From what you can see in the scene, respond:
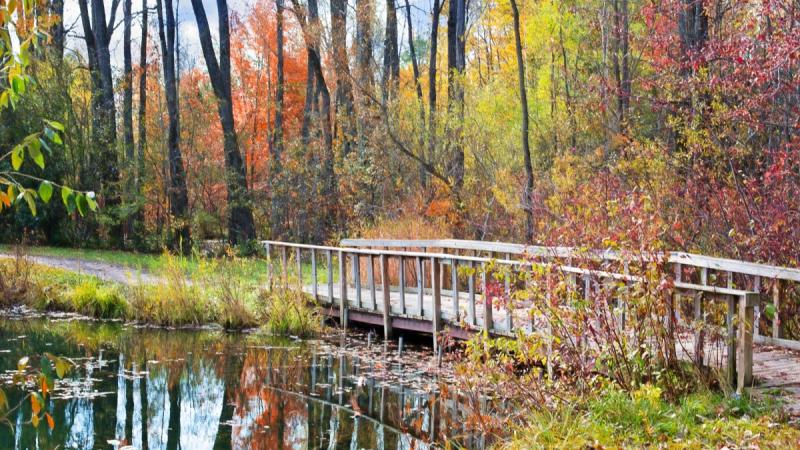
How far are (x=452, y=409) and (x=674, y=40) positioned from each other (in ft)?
19.3

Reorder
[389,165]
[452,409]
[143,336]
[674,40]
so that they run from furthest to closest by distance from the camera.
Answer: [389,165], [143,336], [674,40], [452,409]

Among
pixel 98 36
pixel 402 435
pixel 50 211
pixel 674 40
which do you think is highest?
pixel 98 36

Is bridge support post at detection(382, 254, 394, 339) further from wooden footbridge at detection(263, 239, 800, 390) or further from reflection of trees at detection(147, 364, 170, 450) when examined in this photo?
reflection of trees at detection(147, 364, 170, 450)

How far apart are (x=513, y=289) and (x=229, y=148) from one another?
14.4m

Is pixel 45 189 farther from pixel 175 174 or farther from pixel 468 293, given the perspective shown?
pixel 175 174

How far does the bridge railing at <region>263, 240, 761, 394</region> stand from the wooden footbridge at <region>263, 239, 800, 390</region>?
0.03 feet

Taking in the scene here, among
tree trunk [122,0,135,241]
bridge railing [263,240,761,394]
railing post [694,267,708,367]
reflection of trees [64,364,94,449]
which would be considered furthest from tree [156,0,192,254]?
railing post [694,267,708,367]

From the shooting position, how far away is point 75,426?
8250mm

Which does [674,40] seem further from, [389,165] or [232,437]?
[389,165]

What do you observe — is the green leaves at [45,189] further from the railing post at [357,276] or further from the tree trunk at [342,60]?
the tree trunk at [342,60]

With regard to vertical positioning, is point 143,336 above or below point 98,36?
below

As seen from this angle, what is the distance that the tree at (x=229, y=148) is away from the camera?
24125 mm

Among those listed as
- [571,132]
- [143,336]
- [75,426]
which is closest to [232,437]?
[75,426]

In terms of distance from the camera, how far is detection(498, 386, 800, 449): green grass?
5598mm
